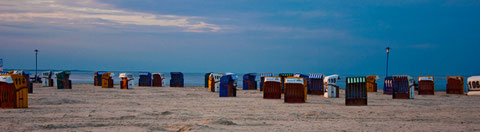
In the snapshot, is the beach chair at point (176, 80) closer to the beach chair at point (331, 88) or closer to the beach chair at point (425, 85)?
the beach chair at point (331, 88)

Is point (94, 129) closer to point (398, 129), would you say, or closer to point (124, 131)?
point (124, 131)

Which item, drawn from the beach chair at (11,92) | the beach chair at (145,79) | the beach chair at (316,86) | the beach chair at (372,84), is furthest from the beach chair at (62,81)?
the beach chair at (372,84)

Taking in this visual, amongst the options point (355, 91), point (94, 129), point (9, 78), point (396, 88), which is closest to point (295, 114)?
point (355, 91)

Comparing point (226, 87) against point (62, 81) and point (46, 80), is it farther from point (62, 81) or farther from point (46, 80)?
point (46, 80)

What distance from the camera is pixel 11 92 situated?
50.3 feet

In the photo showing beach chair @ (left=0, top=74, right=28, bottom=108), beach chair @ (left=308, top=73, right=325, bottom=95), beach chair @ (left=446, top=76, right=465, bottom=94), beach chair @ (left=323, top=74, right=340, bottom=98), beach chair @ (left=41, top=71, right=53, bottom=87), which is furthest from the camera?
beach chair @ (left=41, top=71, right=53, bottom=87)

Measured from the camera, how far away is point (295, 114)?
14.6 meters

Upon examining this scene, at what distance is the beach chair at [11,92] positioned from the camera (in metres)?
15.3

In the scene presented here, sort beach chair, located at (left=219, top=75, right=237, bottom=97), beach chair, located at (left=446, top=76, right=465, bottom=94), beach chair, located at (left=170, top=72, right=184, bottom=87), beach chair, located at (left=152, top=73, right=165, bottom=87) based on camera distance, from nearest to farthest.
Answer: beach chair, located at (left=219, top=75, right=237, bottom=97)
beach chair, located at (left=446, top=76, right=465, bottom=94)
beach chair, located at (left=152, top=73, right=165, bottom=87)
beach chair, located at (left=170, top=72, right=184, bottom=87)

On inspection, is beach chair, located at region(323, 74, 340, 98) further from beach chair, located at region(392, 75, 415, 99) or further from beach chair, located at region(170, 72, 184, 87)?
beach chair, located at region(170, 72, 184, 87)

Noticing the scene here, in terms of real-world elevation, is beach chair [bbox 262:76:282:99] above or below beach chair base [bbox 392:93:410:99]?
above

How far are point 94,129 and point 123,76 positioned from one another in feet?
77.1

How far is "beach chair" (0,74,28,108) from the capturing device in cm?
1527

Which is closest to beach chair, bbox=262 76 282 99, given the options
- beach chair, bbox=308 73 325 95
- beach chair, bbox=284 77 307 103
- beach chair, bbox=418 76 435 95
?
beach chair, bbox=284 77 307 103
